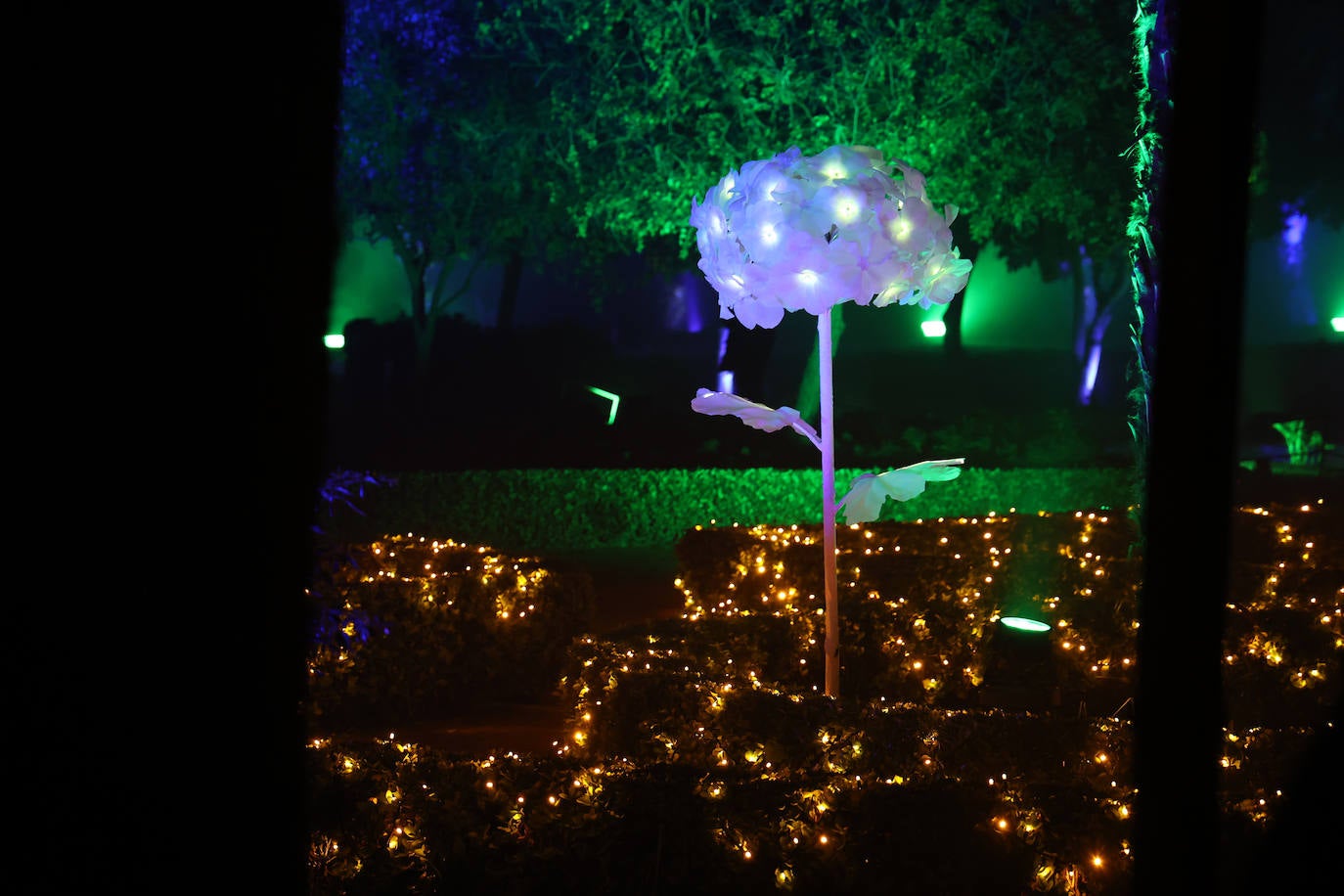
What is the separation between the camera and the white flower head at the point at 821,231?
3.63 metres

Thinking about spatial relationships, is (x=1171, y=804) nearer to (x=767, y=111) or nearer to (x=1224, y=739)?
(x=1224, y=739)

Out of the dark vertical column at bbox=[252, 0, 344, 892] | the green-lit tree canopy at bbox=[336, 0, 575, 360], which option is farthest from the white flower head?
the green-lit tree canopy at bbox=[336, 0, 575, 360]

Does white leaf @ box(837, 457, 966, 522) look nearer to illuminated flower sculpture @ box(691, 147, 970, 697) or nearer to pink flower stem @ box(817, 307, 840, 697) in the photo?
illuminated flower sculpture @ box(691, 147, 970, 697)

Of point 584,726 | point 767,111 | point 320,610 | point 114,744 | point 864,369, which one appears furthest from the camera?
point 864,369

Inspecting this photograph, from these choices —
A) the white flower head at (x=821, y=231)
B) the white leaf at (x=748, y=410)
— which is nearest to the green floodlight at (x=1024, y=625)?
the white leaf at (x=748, y=410)

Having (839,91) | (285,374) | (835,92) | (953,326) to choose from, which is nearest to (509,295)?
(953,326)

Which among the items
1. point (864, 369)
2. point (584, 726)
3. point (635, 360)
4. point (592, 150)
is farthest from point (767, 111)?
point (864, 369)

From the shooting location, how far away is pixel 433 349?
22562mm

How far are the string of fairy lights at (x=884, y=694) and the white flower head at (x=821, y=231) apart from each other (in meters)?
1.50

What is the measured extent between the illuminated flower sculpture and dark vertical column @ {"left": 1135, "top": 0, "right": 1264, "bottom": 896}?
1.59 m

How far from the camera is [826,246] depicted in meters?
3.65

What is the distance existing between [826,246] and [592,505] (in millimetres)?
7438

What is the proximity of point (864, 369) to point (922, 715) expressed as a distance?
27.9 m

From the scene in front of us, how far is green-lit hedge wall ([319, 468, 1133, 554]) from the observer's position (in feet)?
34.4
